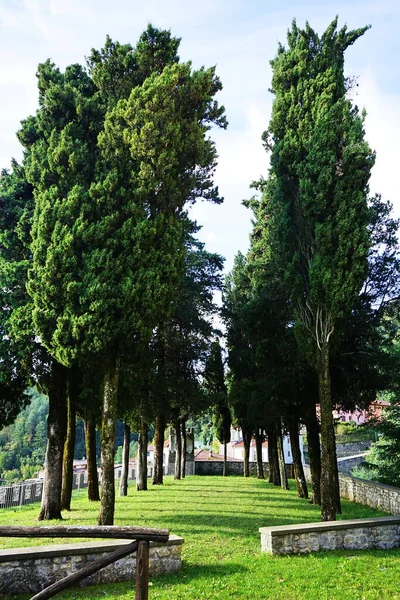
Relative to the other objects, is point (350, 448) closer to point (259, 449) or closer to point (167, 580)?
point (259, 449)

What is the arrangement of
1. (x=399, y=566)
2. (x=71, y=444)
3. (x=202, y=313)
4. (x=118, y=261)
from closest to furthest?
(x=399, y=566)
(x=118, y=261)
(x=71, y=444)
(x=202, y=313)

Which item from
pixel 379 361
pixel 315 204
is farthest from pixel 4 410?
pixel 379 361

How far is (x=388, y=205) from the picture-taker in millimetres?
15234

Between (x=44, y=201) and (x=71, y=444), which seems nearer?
(x=44, y=201)

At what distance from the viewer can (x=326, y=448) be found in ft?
38.9

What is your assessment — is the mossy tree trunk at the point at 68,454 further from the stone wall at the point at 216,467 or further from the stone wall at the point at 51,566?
the stone wall at the point at 216,467

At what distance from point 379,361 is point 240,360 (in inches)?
407

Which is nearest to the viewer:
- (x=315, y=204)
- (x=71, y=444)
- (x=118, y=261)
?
(x=118, y=261)

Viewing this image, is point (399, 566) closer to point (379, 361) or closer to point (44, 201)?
point (379, 361)

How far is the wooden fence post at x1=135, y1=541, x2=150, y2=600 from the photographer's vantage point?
3596mm

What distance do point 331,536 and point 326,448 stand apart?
3.30 meters

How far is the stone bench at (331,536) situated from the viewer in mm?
8367

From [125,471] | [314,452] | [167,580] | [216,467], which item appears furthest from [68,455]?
[216,467]

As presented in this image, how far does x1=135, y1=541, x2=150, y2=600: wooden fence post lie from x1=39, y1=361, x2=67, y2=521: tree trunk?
10.1 m
